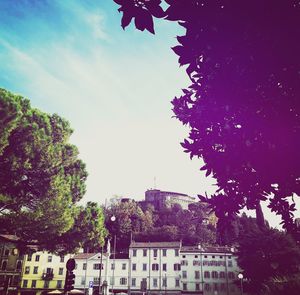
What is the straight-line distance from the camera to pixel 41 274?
189 feet

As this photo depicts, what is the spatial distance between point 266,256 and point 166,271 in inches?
1184

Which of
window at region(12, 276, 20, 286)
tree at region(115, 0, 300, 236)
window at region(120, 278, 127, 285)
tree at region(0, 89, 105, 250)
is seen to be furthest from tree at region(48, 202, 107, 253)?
window at region(12, 276, 20, 286)

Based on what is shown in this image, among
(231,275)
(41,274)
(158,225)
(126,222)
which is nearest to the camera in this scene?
(231,275)

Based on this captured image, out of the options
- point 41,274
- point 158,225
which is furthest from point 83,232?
point 158,225

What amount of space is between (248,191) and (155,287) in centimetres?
5857

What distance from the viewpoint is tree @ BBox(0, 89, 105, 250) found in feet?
55.0

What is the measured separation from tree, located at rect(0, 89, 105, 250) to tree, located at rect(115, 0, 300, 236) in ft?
47.5

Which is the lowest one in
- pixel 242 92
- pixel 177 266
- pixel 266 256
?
pixel 177 266

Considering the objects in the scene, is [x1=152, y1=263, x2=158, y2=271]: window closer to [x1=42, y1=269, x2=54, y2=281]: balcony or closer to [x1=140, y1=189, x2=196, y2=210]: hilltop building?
[x1=42, y1=269, x2=54, y2=281]: balcony

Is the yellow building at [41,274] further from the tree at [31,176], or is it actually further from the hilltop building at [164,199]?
the hilltop building at [164,199]

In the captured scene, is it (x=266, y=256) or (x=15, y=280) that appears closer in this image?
(x=266, y=256)

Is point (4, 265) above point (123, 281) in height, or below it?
above

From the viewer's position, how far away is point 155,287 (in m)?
55.9

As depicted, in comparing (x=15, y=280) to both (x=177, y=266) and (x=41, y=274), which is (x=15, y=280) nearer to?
(x=41, y=274)
